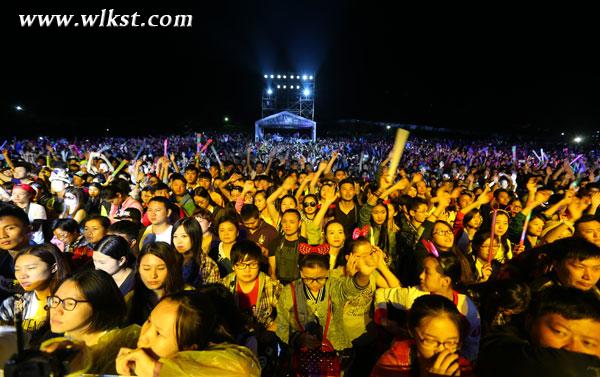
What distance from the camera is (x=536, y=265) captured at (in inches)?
133

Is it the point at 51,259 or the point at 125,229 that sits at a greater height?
the point at 125,229

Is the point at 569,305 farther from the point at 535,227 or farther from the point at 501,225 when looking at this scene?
the point at 535,227

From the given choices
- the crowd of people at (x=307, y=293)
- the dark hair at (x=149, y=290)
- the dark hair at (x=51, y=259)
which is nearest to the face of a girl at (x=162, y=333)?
the crowd of people at (x=307, y=293)

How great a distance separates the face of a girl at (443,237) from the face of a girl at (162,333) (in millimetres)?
2901

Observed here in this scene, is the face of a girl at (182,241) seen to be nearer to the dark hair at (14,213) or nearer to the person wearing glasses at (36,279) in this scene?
the person wearing glasses at (36,279)

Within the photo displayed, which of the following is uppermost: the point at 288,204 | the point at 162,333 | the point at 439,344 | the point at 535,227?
the point at 288,204

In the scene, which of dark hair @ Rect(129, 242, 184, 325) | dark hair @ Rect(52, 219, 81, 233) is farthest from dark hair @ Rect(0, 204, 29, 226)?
dark hair @ Rect(129, 242, 184, 325)

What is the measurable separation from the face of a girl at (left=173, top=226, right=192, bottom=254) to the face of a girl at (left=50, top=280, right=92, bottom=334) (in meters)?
1.48

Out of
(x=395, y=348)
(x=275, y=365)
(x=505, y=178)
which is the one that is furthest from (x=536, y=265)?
(x=505, y=178)

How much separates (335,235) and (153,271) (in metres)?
1.89

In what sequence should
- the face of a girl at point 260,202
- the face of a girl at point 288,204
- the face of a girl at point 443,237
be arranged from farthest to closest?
the face of a girl at point 260,202, the face of a girl at point 288,204, the face of a girl at point 443,237

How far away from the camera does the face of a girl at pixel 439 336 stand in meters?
1.84

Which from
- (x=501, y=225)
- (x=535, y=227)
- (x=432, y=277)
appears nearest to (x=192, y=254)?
(x=432, y=277)

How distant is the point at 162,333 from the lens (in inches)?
65.4
